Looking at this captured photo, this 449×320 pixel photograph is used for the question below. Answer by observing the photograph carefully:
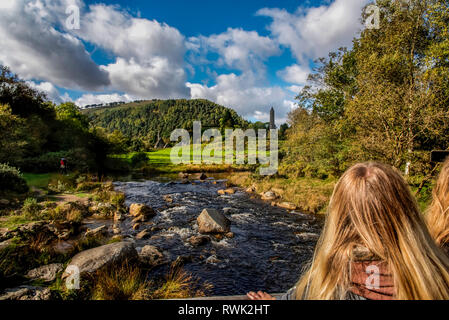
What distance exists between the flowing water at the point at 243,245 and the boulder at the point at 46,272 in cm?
274

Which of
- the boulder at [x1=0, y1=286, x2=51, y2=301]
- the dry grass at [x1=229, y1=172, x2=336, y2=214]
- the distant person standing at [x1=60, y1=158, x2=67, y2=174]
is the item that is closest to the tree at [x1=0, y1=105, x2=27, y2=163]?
the distant person standing at [x1=60, y1=158, x2=67, y2=174]

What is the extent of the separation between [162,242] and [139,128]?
17290 cm

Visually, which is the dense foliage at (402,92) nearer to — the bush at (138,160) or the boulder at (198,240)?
the boulder at (198,240)

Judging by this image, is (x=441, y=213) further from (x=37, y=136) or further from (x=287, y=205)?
(x=37, y=136)

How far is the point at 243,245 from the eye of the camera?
8.87 metres

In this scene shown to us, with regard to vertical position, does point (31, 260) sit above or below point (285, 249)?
above

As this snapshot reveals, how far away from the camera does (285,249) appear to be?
8602 millimetres

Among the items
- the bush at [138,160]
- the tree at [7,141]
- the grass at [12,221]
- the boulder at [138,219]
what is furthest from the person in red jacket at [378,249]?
the bush at [138,160]

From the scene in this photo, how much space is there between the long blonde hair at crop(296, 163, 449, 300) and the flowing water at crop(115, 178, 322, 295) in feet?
16.9

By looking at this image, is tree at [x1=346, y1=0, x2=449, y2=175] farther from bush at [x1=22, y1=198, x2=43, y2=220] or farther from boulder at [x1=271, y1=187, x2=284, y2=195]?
bush at [x1=22, y1=198, x2=43, y2=220]

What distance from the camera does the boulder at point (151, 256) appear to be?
6.93 meters

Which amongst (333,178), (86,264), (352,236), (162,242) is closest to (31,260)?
(86,264)

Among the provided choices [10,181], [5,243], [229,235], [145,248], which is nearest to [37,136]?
[10,181]
